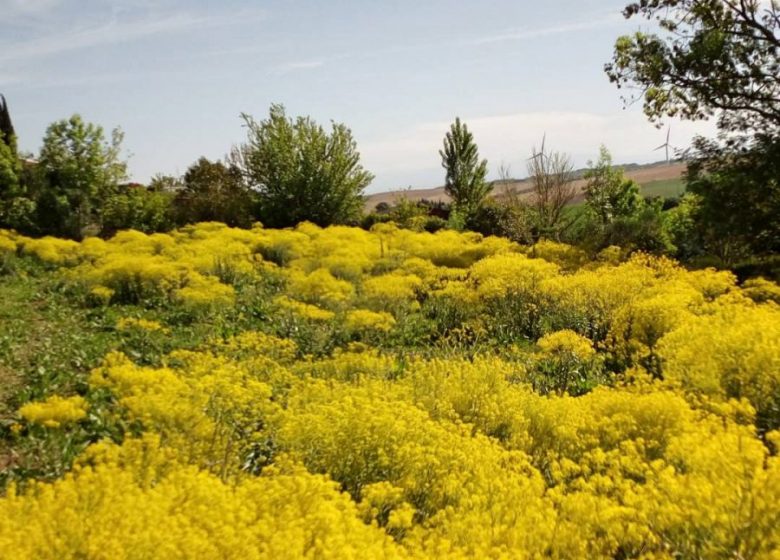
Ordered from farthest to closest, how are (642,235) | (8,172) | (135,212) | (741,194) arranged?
(135,212)
(8,172)
(642,235)
(741,194)

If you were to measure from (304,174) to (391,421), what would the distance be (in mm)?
21062

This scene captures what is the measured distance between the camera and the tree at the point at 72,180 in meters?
21.9

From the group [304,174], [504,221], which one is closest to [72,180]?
[304,174]

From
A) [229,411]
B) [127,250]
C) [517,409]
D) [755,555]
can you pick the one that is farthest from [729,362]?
[127,250]

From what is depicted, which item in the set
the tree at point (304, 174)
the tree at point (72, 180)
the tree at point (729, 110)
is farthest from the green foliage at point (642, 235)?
the tree at point (72, 180)

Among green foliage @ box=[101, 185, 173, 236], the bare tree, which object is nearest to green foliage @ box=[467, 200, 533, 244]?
the bare tree

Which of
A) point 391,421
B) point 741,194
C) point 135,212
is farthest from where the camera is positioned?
point 135,212

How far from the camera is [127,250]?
51.2 feet

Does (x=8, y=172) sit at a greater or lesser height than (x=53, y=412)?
greater

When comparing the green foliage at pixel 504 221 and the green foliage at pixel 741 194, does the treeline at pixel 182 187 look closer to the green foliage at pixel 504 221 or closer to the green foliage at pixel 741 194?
the green foliage at pixel 504 221

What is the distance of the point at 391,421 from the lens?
5.16m

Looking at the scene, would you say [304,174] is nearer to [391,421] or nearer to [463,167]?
[463,167]

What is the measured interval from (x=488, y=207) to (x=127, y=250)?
12.8 metres

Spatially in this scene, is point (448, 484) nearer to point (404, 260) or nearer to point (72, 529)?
point (72, 529)
